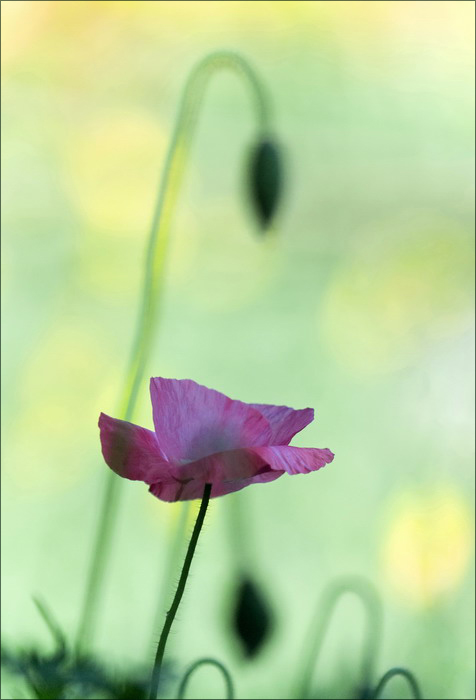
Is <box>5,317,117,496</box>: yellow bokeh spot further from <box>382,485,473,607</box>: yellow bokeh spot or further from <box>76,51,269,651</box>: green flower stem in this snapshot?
<box>382,485,473,607</box>: yellow bokeh spot

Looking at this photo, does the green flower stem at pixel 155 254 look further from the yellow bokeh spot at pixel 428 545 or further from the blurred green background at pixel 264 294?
the yellow bokeh spot at pixel 428 545

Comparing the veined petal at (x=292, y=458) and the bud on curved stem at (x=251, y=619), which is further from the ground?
the veined petal at (x=292, y=458)

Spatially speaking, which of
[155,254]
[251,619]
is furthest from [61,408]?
[251,619]

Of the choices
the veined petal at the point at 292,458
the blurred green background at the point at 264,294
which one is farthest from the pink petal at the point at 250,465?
the blurred green background at the point at 264,294

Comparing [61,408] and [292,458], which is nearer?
[292,458]

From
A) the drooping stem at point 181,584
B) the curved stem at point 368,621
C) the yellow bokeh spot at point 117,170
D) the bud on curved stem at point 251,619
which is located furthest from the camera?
the yellow bokeh spot at point 117,170

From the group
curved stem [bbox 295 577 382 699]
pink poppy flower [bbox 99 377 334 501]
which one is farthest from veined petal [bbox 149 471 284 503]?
curved stem [bbox 295 577 382 699]

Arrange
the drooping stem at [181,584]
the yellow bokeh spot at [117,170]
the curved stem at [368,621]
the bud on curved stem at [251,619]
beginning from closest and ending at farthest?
1. the drooping stem at [181,584]
2. the bud on curved stem at [251,619]
3. the curved stem at [368,621]
4. the yellow bokeh spot at [117,170]

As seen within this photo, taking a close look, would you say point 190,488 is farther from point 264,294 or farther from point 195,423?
point 264,294
